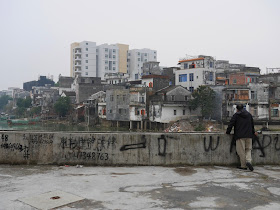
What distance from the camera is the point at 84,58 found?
91.9 m

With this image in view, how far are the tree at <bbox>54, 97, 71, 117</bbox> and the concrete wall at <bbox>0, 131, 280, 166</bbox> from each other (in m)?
59.2

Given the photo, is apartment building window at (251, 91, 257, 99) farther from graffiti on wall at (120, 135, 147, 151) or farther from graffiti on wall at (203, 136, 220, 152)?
graffiti on wall at (120, 135, 147, 151)

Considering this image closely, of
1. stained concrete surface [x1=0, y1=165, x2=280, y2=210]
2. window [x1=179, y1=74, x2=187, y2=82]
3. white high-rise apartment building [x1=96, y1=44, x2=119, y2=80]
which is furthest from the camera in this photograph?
white high-rise apartment building [x1=96, y1=44, x2=119, y2=80]

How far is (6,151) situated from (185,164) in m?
4.88

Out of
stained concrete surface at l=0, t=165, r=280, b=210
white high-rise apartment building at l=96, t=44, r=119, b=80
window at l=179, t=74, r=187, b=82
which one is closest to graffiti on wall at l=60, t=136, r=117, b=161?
stained concrete surface at l=0, t=165, r=280, b=210

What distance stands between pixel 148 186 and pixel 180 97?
4355 centimetres

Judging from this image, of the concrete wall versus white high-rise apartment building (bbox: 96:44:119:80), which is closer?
the concrete wall

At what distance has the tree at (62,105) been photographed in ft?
215

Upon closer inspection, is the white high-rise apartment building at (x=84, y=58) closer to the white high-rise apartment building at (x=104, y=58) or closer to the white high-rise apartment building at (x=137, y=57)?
the white high-rise apartment building at (x=104, y=58)

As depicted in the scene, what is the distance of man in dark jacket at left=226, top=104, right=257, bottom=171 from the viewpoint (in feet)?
24.2

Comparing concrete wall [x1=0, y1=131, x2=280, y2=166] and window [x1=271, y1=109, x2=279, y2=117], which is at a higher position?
window [x1=271, y1=109, x2=279, y2=117]

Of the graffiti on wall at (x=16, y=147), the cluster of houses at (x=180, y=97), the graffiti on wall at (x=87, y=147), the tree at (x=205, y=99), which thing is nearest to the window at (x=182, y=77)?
the cluster of houses at (x=180, y=97)

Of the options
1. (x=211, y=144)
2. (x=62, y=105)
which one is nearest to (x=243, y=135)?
(x=211, y=144)

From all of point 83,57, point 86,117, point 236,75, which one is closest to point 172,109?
point 236,75
